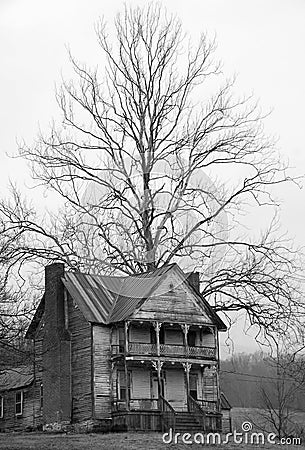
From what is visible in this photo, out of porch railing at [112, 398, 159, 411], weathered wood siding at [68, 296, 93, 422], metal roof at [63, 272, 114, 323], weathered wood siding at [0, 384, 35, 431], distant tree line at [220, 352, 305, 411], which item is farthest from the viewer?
distant tree line at [220, 352, 305, 411]

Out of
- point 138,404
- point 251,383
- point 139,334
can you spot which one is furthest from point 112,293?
point 251,383

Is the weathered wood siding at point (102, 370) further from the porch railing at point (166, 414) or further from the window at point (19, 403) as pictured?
the window at point (19, 403)

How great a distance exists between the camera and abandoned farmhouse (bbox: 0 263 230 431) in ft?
140

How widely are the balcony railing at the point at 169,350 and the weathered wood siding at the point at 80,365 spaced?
136 cm

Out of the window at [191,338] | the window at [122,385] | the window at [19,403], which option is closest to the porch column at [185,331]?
the window at [191,338]

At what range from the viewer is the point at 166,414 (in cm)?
4241

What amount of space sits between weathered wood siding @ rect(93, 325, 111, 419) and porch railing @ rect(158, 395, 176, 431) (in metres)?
2.37

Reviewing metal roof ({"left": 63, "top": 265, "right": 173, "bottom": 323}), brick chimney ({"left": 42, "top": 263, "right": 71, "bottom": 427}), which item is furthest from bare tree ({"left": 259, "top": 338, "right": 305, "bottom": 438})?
brick chimney ({"left": 42, "top": 263, "right": 71, "bottom": 427})

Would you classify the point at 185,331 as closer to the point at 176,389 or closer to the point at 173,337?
the point at 173,337

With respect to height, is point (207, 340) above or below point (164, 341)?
above

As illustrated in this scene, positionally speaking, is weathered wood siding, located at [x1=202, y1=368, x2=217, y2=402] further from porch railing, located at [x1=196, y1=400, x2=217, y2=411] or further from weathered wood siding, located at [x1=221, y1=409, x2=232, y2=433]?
weathered wood siding, located at [x1=221, y1=409, x2=232, y2=433]

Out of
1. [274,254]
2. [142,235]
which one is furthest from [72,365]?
[274,254]

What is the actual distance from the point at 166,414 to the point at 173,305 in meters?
5.26

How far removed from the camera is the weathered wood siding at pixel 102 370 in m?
42.6
